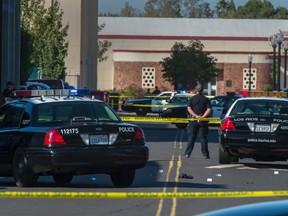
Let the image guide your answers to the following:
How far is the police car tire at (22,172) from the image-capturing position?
14586mm

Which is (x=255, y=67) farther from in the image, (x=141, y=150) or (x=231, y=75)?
(x=141, y=150)

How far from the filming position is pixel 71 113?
49.2 ft

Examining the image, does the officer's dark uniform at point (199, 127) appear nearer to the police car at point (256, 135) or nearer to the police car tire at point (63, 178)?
the police car at point (256, 135)

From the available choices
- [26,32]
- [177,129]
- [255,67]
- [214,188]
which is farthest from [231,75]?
[214,188]

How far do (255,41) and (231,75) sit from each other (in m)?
4.16

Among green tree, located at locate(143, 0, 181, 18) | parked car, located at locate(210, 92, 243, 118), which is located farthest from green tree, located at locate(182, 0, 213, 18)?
parked car, located at locate(210, 92, 243, 118)

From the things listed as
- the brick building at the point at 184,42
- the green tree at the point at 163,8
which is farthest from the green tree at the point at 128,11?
the brick building at the point at 184,42

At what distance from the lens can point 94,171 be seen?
14.5 metres

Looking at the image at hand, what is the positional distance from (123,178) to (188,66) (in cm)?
6227

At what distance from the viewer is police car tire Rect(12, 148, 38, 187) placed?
1459 centimetres

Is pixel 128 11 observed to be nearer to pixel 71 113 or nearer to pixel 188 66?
pixel 188 66

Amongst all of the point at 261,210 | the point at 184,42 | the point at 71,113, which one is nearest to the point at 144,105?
the point at 71,113

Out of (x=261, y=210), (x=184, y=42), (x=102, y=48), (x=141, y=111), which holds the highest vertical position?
(x=184, y=42)

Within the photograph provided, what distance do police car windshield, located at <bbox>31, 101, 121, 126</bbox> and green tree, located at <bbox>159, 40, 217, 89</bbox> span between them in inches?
2436
